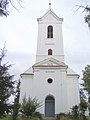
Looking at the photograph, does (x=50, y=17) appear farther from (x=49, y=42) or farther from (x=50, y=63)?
(x=50, y=63)

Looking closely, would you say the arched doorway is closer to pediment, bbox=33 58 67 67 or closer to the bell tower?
pediment, bbox=33 58 67 67

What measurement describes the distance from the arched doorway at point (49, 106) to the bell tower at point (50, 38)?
7008mm

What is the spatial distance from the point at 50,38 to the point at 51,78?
774cm

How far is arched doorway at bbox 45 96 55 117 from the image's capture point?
36500 millimetres

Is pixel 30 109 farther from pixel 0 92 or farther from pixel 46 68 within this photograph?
pixel 46 68

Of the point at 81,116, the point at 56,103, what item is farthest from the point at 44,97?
the point at 81,116

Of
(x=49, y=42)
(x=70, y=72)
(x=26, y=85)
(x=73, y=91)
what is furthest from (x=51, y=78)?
(x=49, y=42)

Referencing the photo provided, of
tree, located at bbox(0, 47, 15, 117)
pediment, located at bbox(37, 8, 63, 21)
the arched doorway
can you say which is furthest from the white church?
tree, located at bbox(0, 47, 15, 117)

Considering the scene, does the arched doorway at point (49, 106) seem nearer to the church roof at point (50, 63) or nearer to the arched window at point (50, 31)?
the church roof at point (50, 63)

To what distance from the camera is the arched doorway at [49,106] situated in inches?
1437

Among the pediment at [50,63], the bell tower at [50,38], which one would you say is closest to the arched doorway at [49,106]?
the pediment at [50,63]

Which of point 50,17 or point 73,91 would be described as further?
point 50,17

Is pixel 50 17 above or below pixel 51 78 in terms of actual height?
above

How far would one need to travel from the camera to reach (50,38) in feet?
140
